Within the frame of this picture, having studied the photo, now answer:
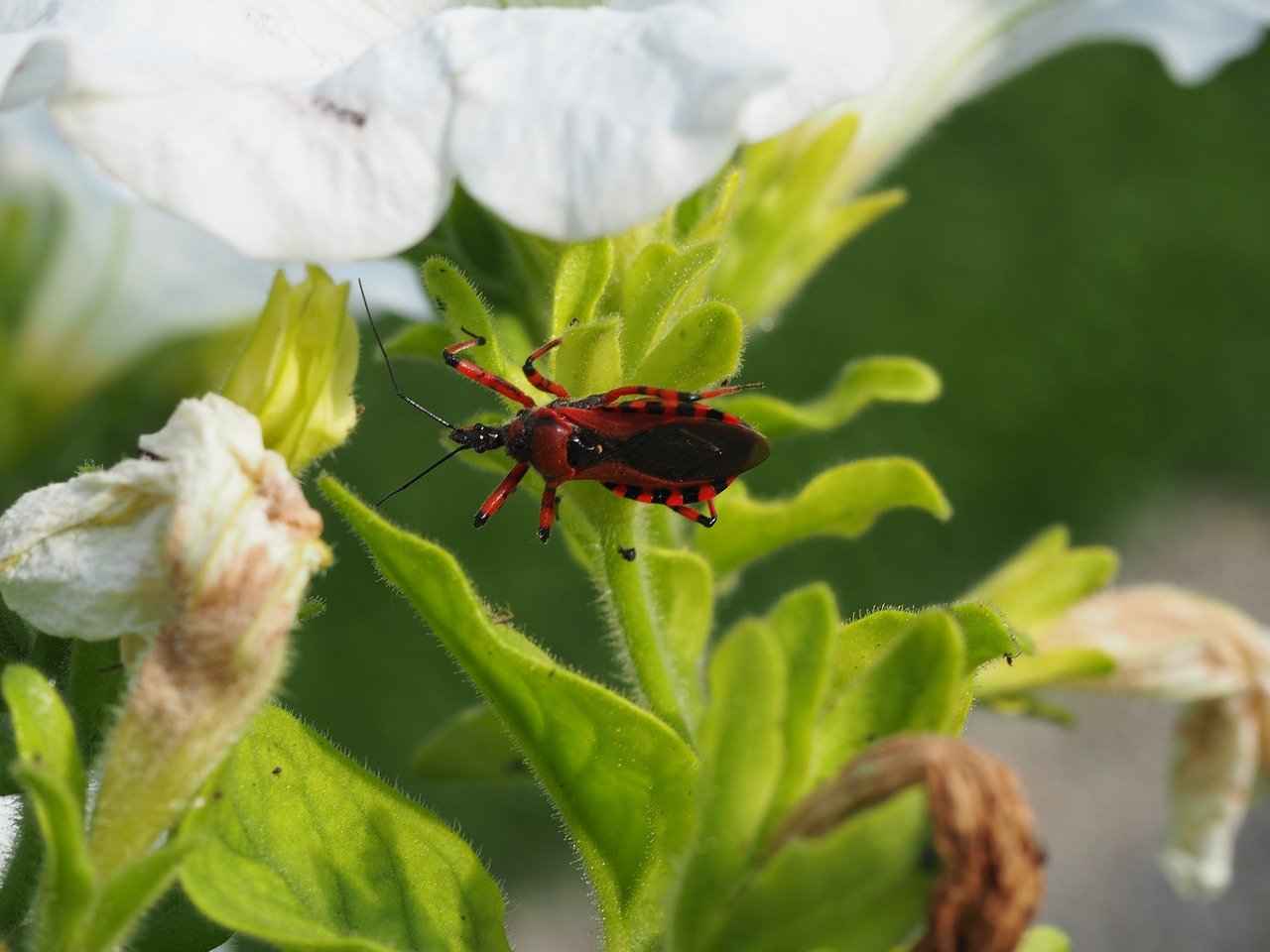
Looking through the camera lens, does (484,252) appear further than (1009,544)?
No

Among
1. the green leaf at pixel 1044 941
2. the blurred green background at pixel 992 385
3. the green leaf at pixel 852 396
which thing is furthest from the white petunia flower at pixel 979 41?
the blurred green background at pixel 992 385

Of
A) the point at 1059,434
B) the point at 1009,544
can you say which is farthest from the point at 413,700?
the point at 1059,434

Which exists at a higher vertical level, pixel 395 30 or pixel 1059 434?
pixel 395 30

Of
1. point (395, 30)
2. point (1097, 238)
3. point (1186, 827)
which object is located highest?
point (395, 30)

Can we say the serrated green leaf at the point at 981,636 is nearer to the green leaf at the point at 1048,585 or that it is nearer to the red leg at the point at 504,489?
the red leg at the point at 504,489

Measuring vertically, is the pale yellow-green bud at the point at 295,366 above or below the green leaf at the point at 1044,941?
above

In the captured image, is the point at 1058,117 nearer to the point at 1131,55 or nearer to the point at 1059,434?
the point at 1131,55

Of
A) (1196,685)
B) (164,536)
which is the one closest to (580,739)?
(164,536)

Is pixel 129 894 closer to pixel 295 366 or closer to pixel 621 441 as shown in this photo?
pixel 295 366
